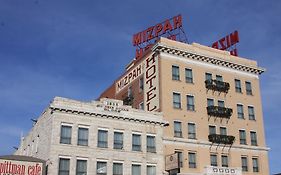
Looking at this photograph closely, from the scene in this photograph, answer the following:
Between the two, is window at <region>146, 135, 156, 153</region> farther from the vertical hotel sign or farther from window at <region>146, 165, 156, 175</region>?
the vertical hotel sign

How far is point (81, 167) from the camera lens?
5247 cm

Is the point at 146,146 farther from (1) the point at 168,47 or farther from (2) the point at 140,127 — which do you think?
(1) the point at 168,47

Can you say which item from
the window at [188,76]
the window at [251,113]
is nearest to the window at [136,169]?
the window at [188,76]

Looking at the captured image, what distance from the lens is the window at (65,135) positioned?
52.5m

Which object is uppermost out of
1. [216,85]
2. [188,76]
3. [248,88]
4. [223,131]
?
[188,76]

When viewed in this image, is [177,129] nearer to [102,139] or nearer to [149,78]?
A: [149,78]

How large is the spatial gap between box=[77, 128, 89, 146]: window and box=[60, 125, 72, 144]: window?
1279mm

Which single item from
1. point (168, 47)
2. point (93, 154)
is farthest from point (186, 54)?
point (93, 154)

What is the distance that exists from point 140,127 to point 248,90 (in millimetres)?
21217

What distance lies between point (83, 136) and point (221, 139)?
20.6m

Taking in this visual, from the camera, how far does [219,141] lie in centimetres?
6269

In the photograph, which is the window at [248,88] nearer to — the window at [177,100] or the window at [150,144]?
the window at [177,100]

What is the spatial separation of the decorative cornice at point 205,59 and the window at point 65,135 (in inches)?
717

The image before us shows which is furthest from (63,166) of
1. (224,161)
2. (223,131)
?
(223,131)
